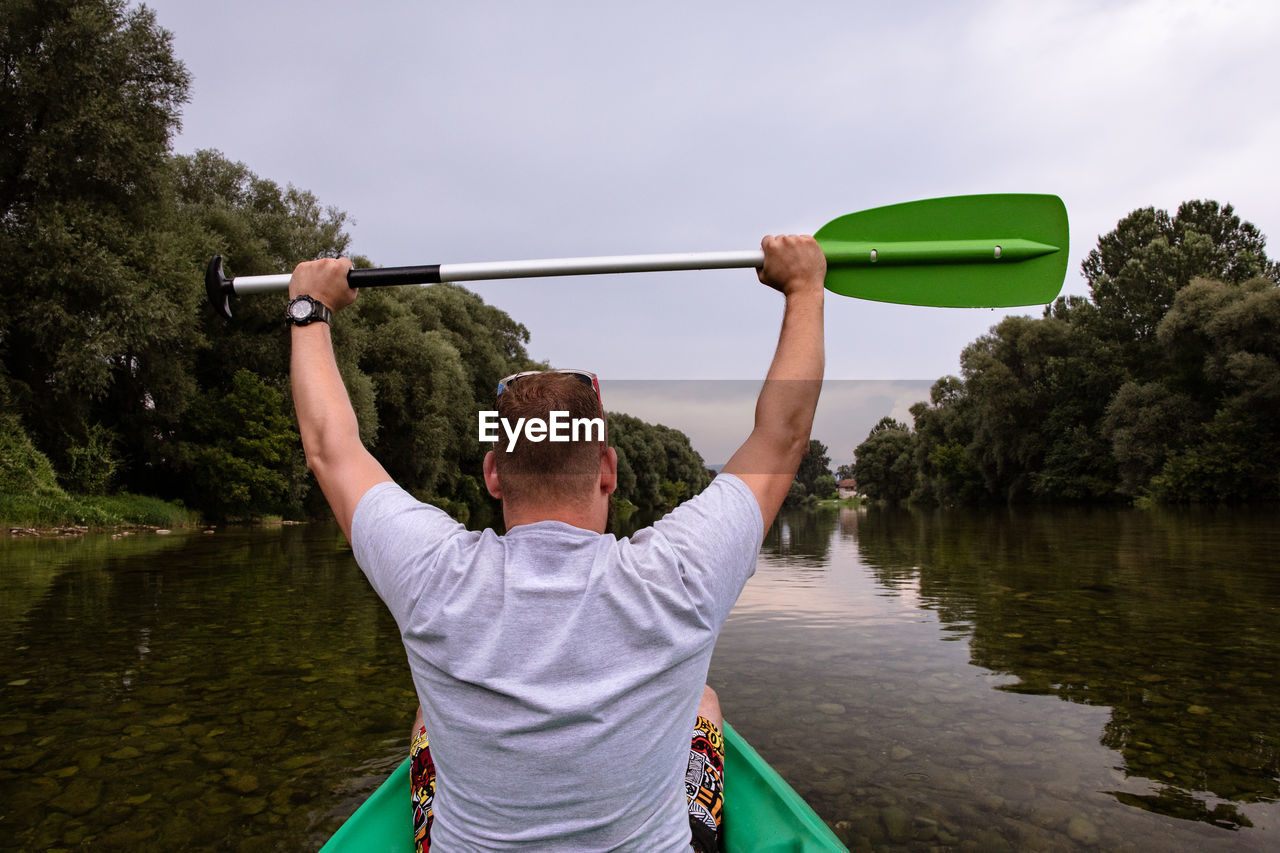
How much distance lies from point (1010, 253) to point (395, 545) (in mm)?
2367

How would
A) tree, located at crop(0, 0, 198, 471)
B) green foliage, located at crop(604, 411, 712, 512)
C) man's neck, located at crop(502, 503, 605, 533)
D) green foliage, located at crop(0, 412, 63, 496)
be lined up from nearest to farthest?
man's neck, located at crop(502, 503, 605, 533) < green foliage, located at crop(0, 412, 63, 496) < tree, located at crop(0, 0, 198, 471) < green foliage, located at crop(604, 411, 712, 512)

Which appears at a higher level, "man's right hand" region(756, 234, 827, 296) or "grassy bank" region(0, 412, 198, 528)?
"man's right hand" region(756, 234, 827, 296)

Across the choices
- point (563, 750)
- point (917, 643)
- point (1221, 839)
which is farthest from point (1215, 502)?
point (563, 750)

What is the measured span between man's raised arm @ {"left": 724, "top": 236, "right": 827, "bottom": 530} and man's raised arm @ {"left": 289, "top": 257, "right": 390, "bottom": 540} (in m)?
0.80

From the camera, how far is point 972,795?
2.99 m

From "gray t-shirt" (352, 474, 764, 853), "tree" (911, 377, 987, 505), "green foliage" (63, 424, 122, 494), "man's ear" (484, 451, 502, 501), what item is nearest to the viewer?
"gray t-shirt" (352, 474, 764, 853)

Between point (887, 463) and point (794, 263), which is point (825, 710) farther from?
point (887, 463)

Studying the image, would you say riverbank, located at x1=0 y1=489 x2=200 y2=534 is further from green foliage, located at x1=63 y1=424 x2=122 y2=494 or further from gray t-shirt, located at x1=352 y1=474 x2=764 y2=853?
gray t-shirt, located at x1=352 y1=474 x2=764 y2=853

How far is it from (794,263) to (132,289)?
17404mm

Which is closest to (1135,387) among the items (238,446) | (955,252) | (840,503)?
(238,446)

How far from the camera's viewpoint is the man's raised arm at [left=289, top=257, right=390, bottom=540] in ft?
5.36

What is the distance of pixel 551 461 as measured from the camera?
1474mm

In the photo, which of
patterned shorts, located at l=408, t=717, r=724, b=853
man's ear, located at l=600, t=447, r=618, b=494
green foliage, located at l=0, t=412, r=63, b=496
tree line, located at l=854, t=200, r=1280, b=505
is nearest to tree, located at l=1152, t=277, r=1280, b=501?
tree line, located at l=854, t=200, r=1280, b=505

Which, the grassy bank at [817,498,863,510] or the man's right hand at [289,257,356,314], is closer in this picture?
the man's right hand at [289,257,356,314]
